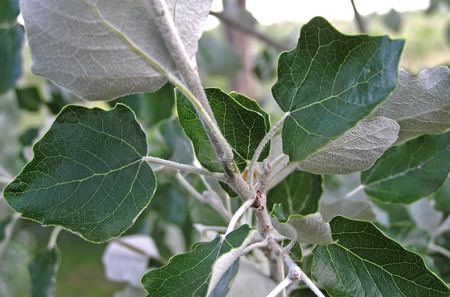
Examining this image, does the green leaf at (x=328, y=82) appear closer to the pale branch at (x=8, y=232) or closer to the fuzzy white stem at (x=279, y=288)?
the fuzzy white stem at (x=279, y=288)

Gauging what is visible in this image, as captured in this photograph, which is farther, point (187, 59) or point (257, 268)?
point (257, 268)

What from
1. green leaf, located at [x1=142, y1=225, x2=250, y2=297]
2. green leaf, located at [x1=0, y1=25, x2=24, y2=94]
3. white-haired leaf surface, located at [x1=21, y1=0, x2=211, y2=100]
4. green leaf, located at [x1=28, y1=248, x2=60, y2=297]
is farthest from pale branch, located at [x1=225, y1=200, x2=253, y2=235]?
green leaf, located at [x1=0, y1=25, x2=24, y2=94]

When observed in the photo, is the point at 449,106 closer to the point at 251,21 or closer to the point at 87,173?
the point at 87,173

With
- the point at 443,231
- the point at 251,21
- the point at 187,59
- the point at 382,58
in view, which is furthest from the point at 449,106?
→ the point at 251,21

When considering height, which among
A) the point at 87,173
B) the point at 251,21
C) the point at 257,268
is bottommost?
the point at 251,21

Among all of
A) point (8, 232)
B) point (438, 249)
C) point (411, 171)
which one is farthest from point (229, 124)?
point (8, 232)

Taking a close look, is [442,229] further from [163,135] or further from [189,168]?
[189,168]

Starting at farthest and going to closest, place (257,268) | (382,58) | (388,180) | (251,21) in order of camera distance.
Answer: (251,21) → (388,180) → (257,268) → (382,58)
